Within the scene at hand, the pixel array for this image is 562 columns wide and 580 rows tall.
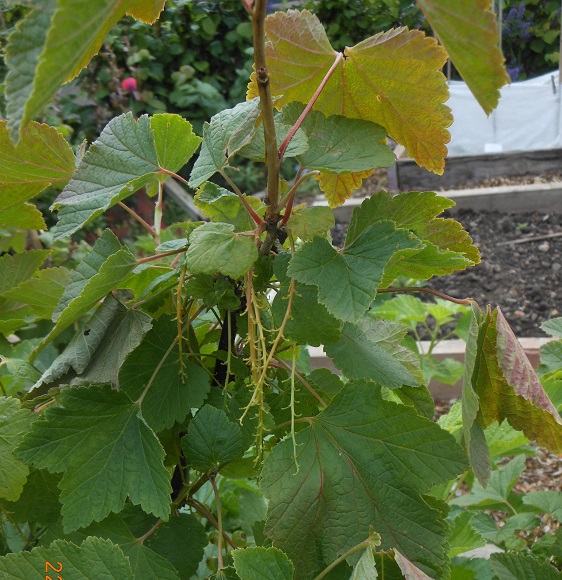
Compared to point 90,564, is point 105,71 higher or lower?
higher

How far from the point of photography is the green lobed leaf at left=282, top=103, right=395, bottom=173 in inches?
22.6

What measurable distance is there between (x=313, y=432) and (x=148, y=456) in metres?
0.14

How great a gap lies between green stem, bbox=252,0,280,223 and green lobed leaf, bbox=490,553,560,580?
42 centimetres

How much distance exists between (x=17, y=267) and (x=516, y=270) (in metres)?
2.57

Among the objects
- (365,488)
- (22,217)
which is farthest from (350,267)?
(22,217)

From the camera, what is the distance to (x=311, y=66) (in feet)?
2.09

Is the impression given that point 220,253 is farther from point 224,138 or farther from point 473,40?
point 473,40

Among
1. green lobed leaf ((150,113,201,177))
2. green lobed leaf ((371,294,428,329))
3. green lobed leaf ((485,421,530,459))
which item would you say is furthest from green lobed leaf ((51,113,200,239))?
green lobed leaf ((371,294,428,329))

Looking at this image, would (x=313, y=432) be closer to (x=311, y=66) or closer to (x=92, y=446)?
(x=92, y=446)

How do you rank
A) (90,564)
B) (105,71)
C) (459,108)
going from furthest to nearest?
(459,108)
(105,71)
(90,564)

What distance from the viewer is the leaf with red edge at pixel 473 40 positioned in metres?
0.40

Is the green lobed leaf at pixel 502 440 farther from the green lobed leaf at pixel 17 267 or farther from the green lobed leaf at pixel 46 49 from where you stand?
the green lobed leaf at pixel 46 49

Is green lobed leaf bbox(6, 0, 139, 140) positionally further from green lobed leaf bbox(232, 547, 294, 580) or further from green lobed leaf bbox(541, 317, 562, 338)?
green lobed leaf bbox(541, 317, 562, 338)

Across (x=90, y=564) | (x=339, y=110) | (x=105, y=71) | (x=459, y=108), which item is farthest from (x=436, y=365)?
(x=459, y=108)
